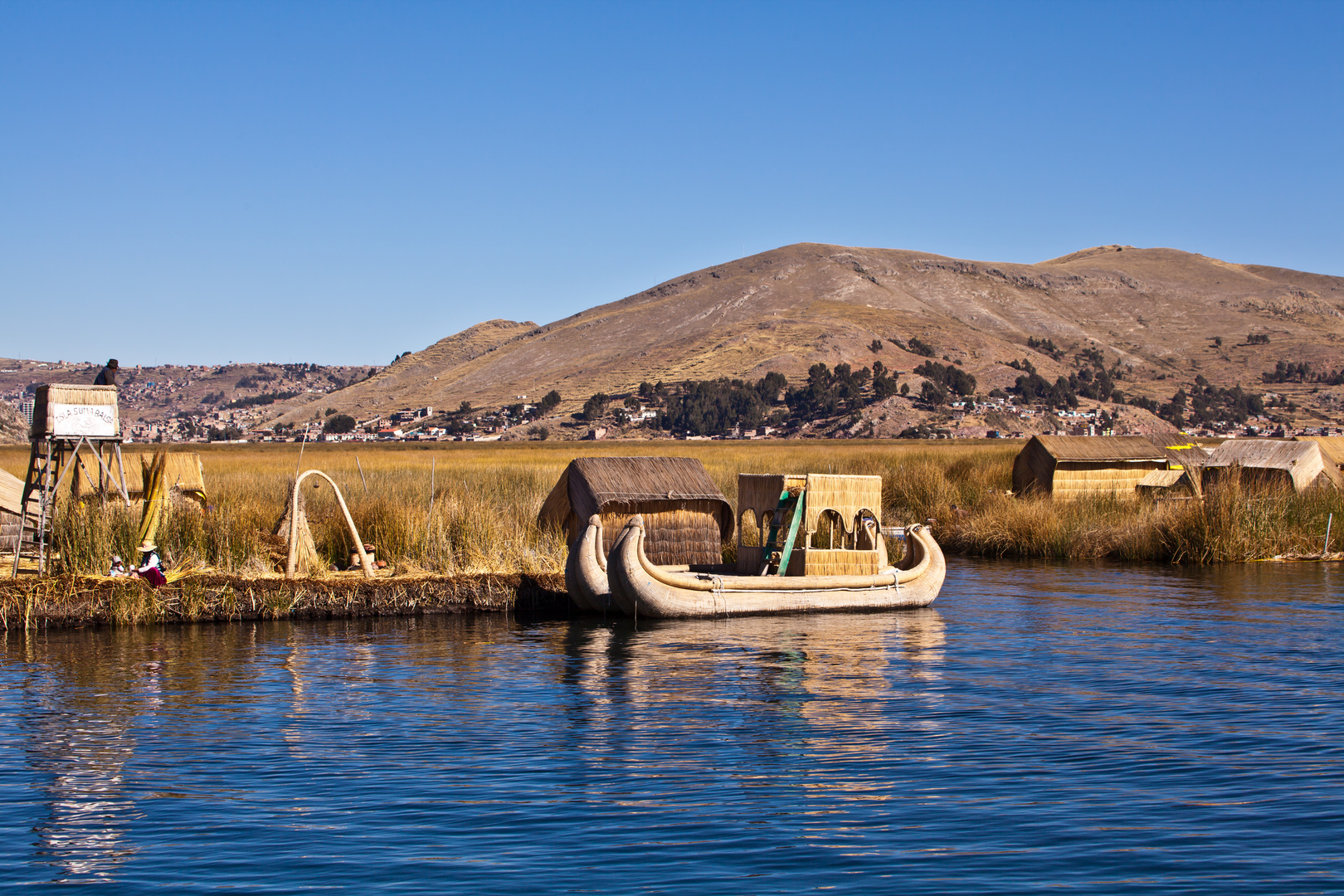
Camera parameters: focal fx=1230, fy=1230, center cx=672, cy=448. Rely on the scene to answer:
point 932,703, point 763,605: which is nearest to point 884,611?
point 763,605

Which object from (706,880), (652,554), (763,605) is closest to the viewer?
(706,880)

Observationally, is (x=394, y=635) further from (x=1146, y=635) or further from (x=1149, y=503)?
(x=1149, y=503)

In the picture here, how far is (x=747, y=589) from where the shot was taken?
759 inches

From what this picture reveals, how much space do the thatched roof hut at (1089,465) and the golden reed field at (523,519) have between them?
1.38 metres

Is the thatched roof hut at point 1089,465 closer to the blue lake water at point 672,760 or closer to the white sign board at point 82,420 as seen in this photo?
the blue lake water at point 672,760

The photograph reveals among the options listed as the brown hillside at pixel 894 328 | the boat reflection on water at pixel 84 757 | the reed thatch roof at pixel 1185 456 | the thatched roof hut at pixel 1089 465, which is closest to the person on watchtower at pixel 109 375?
the boat reflection on water at pixel 84 757

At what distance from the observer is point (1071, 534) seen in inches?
1153

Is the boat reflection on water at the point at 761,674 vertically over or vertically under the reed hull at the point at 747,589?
under

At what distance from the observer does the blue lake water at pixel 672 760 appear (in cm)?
812

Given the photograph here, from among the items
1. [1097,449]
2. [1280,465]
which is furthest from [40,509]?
[1280,465]

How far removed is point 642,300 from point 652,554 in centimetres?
17960

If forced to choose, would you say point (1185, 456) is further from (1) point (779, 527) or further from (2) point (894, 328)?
(2) point (894, 328)

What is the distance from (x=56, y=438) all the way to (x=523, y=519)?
8.06 m

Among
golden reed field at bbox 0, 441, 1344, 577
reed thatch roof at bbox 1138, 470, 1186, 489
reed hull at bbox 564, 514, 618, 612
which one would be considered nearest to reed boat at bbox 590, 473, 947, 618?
reed hull at bbox 564, 514, 618, 612
